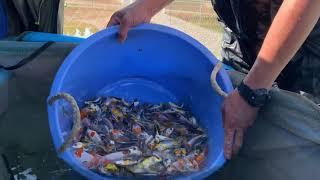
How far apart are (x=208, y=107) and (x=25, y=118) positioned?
1.63 feet

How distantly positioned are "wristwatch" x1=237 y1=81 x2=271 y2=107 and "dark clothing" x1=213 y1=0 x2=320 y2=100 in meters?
0.18

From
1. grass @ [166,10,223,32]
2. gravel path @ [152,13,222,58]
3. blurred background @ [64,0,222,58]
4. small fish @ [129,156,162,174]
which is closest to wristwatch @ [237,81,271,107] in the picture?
small fish @ [129,156,162,174]

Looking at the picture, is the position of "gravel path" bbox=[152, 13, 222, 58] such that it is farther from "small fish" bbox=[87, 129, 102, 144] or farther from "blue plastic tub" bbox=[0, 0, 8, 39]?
"small fish" bbox=[87, 129, 102, 144]

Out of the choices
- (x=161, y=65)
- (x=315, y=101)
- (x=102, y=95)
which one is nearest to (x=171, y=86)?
(x=161, y=65)

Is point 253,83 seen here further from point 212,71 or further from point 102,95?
point 102,95

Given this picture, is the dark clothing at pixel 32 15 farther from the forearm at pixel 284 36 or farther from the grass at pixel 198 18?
the grass at pixel 198 18

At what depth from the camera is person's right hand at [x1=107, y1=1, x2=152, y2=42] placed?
4.06ft

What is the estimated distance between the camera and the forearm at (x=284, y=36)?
3.06 ft

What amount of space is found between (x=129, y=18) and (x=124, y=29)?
0.04 metres

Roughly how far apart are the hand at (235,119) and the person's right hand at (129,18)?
0.32 m

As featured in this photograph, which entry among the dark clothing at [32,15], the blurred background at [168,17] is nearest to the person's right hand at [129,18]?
the dark clothing at [32,15]

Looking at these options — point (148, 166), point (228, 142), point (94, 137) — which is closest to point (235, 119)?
point (228, 142)

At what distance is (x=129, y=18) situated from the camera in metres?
1.25

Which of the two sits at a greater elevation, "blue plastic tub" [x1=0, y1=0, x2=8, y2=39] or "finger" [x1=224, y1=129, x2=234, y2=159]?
"blue plastic tub" [x1=0, y1=0, x2=8, y2=39]
